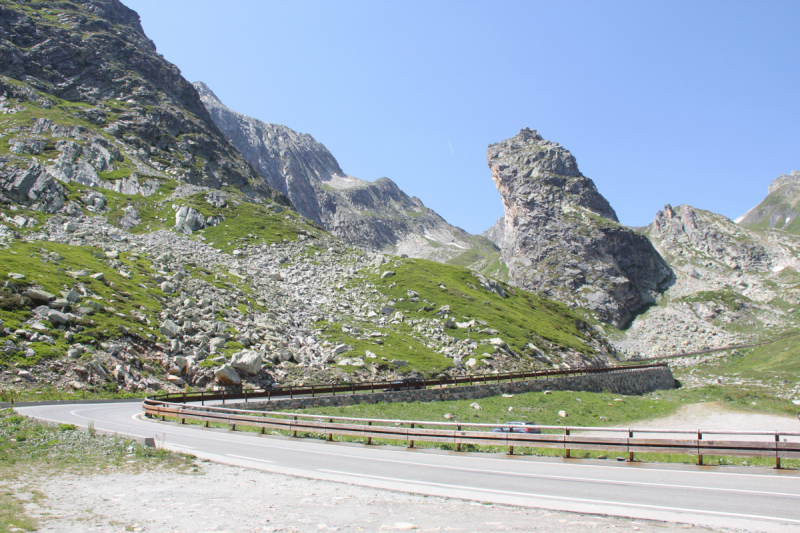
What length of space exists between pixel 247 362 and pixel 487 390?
86.9 feet

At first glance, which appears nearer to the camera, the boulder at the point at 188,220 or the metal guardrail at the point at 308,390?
the metal guardrail at the point at 308,390

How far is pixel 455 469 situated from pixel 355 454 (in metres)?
5.42

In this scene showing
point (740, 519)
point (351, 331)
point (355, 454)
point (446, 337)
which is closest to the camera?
point (740, 519)

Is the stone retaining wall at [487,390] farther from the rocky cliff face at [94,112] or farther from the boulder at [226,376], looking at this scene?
the rocky cliff face at [94,112]

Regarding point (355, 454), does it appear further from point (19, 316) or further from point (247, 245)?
point (247, 245)

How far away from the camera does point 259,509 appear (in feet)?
34.8

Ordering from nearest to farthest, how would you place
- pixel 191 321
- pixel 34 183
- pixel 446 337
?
pixel 191 321, pixel 446 337, pixel 34 183

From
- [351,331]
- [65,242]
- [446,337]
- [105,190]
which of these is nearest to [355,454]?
[351,331]

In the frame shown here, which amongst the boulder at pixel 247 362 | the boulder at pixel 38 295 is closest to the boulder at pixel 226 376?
the boulder at pixel 247 362

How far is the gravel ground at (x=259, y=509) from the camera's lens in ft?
29.8

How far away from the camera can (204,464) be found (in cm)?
1628

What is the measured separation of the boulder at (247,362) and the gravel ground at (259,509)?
3131 cm

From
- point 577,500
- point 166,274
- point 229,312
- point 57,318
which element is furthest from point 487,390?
point 166,274

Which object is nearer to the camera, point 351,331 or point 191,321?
point 191,321
